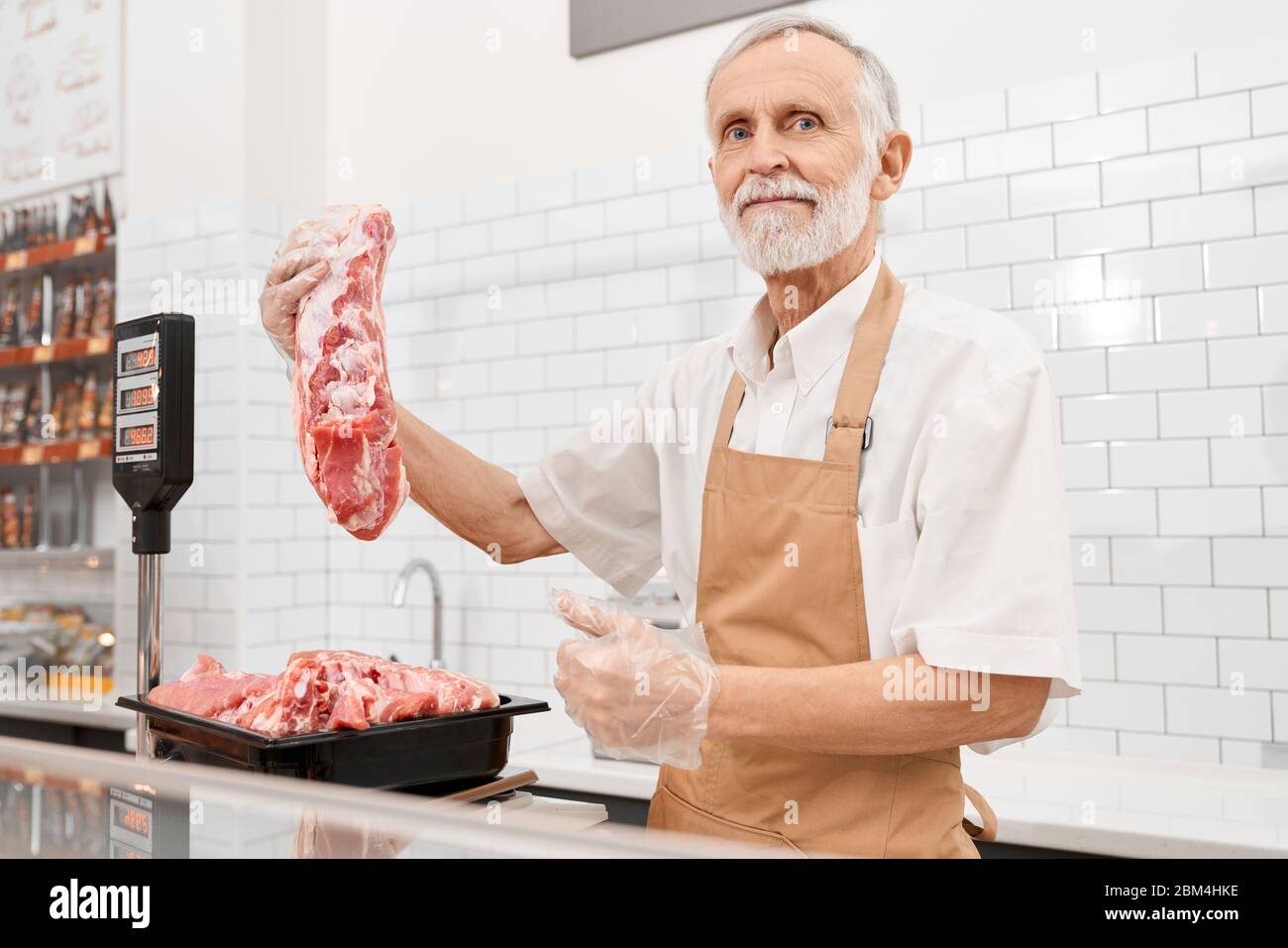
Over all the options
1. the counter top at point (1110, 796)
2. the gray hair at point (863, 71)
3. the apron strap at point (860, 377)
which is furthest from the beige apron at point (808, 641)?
the counter top at point (1110, 796)

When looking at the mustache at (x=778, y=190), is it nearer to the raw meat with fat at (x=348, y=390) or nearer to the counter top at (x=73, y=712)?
the raw meat with fat at (x=348, y=390)

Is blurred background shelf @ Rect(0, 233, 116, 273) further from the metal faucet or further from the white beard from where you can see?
the white beard

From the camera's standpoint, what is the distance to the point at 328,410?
1383 millimetres

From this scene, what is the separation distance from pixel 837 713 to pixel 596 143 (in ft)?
8.50

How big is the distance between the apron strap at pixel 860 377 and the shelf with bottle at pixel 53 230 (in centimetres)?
346

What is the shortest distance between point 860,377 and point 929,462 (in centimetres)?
18

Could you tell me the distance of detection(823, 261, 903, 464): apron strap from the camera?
144 cm

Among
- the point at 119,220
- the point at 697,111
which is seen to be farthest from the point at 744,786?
the point at 119,220

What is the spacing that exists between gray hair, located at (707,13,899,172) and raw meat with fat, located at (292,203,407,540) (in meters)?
0.63

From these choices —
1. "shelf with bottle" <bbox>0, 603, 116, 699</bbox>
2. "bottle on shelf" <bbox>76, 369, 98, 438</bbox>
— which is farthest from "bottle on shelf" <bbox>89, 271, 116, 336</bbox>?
"shelf with bottle" <bbox>0, 603, 116, 699</bbox>

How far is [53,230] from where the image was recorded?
4.27 m

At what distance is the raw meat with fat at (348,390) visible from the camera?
138cm

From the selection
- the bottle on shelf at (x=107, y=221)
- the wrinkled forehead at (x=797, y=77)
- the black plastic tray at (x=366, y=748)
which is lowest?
the black plastic tray at (x=366, y=748)
